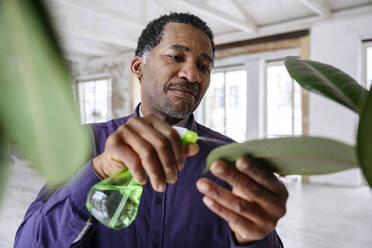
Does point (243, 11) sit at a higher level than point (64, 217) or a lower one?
higher

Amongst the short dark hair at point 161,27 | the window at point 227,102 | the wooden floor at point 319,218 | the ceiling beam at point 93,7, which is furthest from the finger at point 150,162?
the window at point 227,102

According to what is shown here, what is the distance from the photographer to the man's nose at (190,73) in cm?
82

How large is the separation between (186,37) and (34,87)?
2.91ft

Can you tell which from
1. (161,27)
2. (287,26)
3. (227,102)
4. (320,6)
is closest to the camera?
(161,27)

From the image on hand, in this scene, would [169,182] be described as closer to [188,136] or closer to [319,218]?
[188,136]

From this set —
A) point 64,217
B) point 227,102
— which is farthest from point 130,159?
point 227,102

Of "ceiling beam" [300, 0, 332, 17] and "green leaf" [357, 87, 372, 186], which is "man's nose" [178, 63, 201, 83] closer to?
"green leaf" [357, 87, 372, 186]

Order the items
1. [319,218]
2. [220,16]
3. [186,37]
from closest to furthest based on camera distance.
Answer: [186,37] → [319,218] → [220,16]

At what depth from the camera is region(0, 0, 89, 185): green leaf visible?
72 mm

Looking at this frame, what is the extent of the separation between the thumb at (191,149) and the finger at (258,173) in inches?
1.7

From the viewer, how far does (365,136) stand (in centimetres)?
14

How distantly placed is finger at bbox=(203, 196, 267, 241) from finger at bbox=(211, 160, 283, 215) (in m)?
0.03

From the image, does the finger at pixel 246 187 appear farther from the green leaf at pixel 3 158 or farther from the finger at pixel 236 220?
the green leaf at pixel 3 158

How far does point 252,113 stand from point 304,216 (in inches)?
99.7
